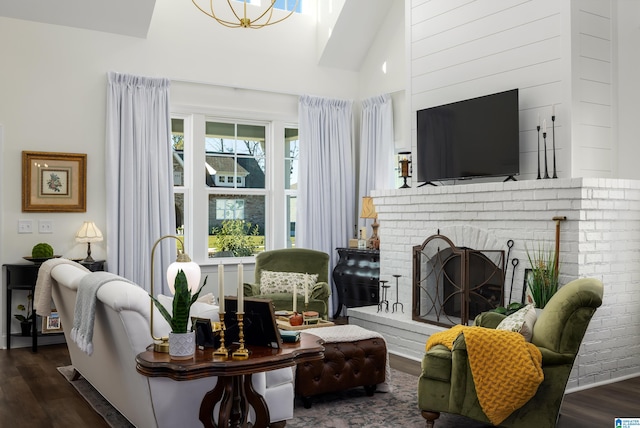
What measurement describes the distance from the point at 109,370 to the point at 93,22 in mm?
3655

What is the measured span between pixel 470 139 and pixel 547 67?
0.84 meters

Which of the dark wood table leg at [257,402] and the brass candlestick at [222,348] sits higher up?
the brass candlestick at [222,348]

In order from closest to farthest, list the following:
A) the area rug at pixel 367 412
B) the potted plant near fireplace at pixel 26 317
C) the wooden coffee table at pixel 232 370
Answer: the wooden coffee table at pixel 232 370, the area rug at pixel 367 412, the potted plant near fireplace at pixel 26 317

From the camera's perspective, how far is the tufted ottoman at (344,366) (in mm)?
3908

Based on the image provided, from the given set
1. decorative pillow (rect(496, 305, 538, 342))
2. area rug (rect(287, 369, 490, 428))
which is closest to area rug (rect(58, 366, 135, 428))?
area rug (rect(287, 369, 490, 428))

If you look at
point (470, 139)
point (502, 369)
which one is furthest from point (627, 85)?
point (502, 369)

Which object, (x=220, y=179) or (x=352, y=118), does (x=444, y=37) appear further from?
(x=220, y=179)

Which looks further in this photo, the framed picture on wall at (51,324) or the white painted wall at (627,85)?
Result: the framed picture on wall at (51,324)

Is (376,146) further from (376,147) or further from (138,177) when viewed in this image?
(138,177)

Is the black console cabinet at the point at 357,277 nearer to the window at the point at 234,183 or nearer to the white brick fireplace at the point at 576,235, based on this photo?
the window at the point at 234,183

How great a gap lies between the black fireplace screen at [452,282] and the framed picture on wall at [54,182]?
10.5 feet

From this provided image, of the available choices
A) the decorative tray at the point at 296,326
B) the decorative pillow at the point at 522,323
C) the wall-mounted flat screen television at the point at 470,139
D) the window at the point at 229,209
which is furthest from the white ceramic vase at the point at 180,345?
the window at the point at 229,209

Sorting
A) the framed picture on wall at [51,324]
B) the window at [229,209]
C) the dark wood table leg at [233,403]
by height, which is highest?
the window at [229,209]

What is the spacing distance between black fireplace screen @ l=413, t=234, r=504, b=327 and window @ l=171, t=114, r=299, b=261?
2152 millimetres
